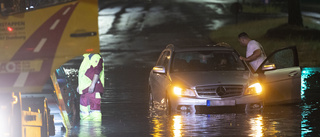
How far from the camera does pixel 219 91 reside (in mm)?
13719

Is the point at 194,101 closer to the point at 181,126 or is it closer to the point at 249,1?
the point at 181,126

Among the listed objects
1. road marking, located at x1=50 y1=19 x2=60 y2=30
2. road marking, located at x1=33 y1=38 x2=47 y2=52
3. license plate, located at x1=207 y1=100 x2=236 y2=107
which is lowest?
license plate, located at x1=207 y1=100 x2=236 y2=107

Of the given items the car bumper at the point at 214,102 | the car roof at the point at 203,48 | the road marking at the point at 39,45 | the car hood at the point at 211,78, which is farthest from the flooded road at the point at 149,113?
the road marking at the point at 39,45

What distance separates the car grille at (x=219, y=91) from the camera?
44.9 feet

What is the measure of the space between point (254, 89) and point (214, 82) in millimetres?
669

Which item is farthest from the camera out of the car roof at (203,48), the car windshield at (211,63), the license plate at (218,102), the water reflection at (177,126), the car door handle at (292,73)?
the car roof at (203,48)

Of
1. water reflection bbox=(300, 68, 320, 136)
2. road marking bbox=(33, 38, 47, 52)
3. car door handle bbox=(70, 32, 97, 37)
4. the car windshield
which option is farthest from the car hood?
car door handle bbox=(70, 32, 97, 37)

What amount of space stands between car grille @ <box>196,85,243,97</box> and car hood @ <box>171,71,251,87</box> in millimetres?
69

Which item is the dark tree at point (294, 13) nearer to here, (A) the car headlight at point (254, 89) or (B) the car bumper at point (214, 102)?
(A) the car headlight at point (254, 89)

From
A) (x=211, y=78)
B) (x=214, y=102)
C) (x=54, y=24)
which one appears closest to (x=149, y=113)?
(x=211, y=78)

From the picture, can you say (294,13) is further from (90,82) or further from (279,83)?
(90,82)

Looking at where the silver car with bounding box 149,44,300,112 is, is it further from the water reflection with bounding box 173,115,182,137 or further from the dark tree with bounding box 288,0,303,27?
the dark tree with bounding box 288,0,303,27

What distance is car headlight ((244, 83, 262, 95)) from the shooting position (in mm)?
13773

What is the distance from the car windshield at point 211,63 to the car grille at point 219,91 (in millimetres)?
1085
